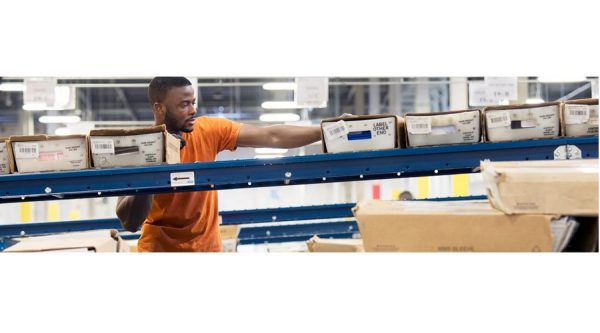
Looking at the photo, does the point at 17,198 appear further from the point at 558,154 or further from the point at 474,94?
the point at 474,94

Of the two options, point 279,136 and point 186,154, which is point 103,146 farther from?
point 279,136

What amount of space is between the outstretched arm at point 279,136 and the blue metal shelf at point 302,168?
2.28ft

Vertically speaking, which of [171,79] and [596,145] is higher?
[171,79]

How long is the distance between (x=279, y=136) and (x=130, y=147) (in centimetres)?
99

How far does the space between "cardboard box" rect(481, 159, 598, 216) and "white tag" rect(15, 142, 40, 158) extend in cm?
186

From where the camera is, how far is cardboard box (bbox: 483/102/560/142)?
247 centimetres

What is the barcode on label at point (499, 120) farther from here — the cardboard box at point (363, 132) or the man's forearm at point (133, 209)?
the man's forearm at point (133, 209)

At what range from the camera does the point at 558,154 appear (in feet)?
7.97

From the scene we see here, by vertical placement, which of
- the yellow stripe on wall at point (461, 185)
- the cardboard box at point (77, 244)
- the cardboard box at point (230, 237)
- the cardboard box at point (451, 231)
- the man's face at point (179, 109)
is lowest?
the cardboard box at point (230, 237)

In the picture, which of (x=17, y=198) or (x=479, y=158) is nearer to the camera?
(x=479, y=158)

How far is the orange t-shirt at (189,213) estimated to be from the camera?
3.31 meters

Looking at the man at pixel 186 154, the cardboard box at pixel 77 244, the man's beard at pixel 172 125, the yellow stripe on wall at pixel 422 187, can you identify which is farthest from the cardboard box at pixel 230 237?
the yellow stripe on wall at pixel 422 187
